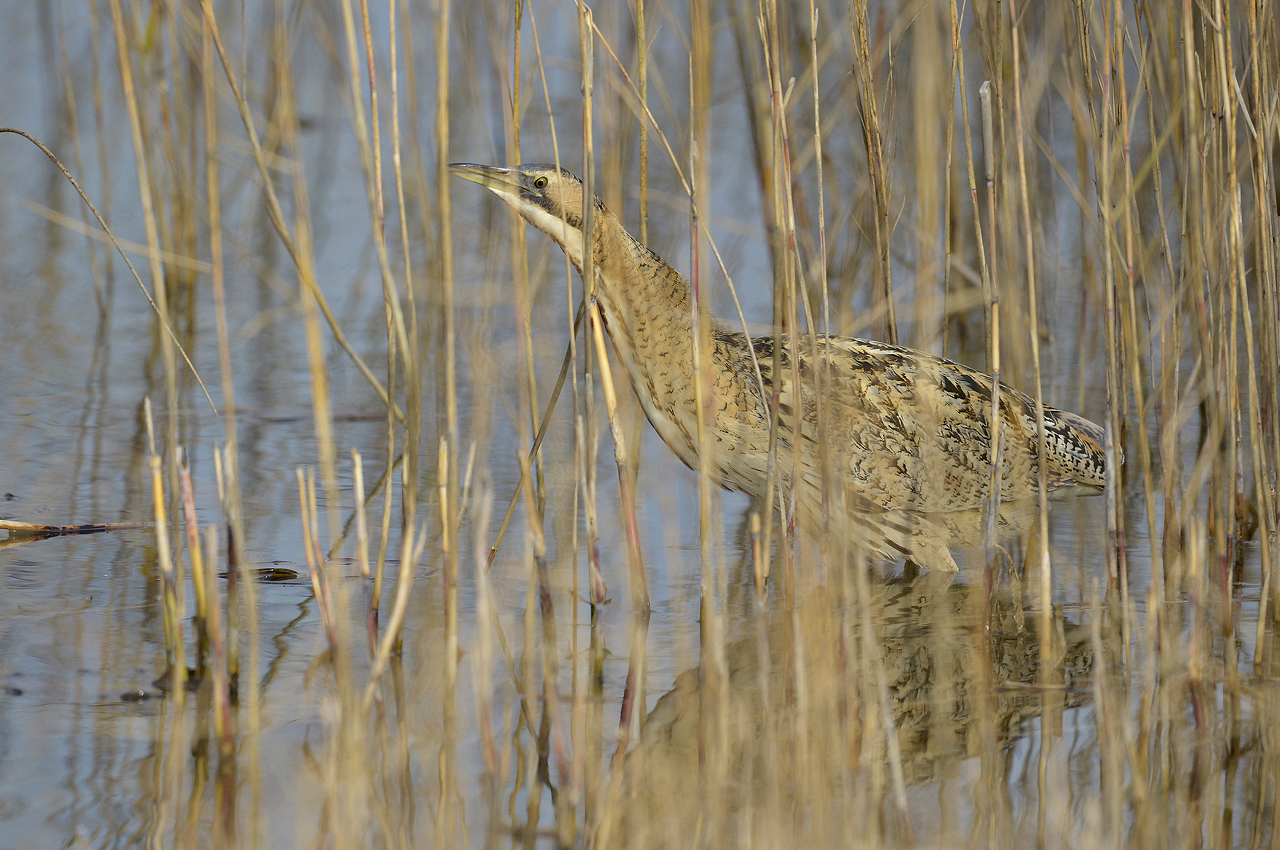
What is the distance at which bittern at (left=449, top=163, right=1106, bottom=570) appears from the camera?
3760 millimetres

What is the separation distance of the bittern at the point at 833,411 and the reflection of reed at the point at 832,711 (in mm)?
375

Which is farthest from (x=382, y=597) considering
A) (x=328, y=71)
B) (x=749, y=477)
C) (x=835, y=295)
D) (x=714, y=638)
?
(x=328, y=71)

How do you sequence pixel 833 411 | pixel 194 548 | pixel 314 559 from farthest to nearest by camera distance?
pixel 833 411 → pixel 314 559 → pixel 194 548

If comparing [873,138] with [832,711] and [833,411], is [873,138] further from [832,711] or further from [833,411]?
[832,711]

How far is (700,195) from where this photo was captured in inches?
109

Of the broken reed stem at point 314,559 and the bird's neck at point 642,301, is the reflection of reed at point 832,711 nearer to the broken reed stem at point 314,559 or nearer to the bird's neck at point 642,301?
the broken reed stem at point 314,559

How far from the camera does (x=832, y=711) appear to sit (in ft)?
8.82

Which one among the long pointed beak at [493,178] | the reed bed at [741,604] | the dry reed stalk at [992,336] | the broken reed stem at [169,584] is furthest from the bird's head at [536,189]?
the broken reed stem at [169,584]

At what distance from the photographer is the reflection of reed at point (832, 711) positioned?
2.45 metres

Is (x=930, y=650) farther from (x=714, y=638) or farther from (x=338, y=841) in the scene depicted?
(x=338, y=841)

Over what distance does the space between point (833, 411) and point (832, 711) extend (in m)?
1.31

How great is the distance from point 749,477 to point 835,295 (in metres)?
2.60

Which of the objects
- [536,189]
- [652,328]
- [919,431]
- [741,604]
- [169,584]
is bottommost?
[741,604]

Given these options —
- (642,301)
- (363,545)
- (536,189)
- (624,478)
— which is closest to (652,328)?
(642,301)
